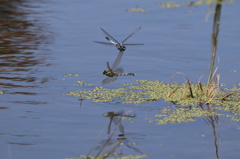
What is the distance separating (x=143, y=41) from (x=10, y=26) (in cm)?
231

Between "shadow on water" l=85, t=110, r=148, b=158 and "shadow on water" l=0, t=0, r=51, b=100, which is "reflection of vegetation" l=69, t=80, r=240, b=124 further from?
"shadow on water" l=0, t=0, r=51, b=100

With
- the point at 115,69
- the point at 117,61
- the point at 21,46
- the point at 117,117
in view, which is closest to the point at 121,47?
the point at 117,61

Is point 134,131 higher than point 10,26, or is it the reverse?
point 10,26

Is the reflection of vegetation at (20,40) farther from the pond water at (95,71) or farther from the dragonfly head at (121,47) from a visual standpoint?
the dragonfly head at (121,47)

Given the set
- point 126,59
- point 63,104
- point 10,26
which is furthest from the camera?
point 10,26

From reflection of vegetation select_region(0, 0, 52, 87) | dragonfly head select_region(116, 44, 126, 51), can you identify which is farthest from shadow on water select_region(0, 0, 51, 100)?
dragonfly head select_region(116, 44, 126, 51)

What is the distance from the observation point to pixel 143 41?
7.83 metres

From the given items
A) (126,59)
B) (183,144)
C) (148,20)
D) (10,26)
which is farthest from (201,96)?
(10,26)

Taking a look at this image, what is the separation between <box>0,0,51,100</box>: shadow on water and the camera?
6004mm

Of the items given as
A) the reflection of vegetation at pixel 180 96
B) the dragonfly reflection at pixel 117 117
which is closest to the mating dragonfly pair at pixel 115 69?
the reflection of vegetation at pixel 180 96

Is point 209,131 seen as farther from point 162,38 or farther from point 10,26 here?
point 10,26

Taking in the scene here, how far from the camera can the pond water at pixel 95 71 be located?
14.0 feet

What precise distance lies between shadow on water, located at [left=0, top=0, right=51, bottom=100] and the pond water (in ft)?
0.04

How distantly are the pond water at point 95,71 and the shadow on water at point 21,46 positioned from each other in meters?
0.01
